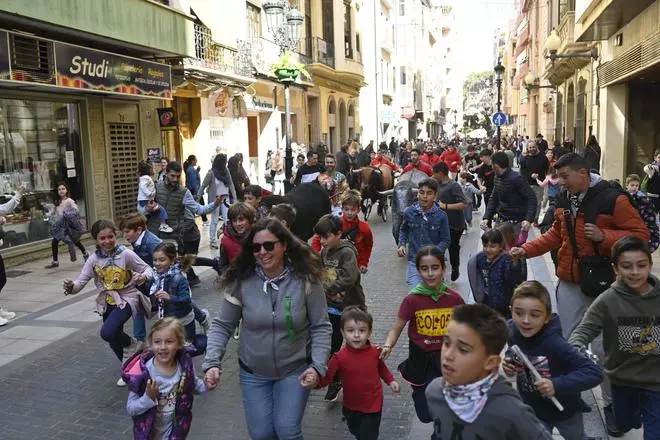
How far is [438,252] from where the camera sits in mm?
4543

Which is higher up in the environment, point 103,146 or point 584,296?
point 103,146

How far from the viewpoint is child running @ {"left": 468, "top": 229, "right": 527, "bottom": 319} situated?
5.30m

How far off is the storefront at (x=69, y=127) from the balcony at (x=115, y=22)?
1.23ft

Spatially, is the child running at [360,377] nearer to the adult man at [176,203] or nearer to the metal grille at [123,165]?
the adult man at [176,203]

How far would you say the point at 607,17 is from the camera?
50.5ft

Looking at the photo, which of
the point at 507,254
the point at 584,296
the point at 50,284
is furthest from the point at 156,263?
the point at 50,284

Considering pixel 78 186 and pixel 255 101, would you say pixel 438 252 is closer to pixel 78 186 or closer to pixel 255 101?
pixel 78 186

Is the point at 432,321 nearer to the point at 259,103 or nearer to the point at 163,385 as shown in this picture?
the point at 163,385

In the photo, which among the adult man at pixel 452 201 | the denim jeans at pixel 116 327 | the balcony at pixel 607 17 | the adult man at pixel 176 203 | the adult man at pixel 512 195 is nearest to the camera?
the denim jeans at pixel 116 327

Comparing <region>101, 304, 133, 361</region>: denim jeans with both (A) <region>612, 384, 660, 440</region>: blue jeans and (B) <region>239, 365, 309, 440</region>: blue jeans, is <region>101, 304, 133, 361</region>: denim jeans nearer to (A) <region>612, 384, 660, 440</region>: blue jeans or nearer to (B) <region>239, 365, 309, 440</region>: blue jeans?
(B) <region>239, 365, 309, 440</region>: blue jeans

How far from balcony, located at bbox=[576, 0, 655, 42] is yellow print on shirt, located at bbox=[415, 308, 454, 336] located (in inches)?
460

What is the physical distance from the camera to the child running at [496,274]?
5305mm

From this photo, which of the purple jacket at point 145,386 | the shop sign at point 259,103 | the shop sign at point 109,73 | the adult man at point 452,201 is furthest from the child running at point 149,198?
the shop sign at point 259,103

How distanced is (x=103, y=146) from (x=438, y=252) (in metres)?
12.2
